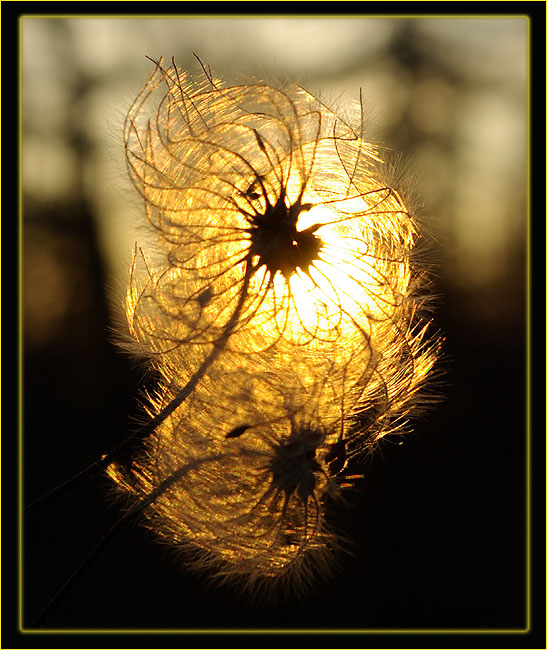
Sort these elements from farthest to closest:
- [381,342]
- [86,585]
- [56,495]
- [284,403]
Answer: [86,585]
[381,342]
[284,403]
[56,495]

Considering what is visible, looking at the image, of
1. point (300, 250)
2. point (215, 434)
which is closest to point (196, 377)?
point (215, 434)

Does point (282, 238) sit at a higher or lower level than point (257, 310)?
higher

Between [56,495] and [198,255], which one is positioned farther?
[198,255]

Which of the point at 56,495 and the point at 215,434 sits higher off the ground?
the point at 215,434

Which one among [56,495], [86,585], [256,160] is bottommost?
[86,585]

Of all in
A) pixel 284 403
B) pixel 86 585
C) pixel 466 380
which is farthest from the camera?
pixel 466 380

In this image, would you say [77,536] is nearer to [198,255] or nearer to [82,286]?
[82,286]
